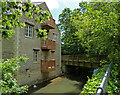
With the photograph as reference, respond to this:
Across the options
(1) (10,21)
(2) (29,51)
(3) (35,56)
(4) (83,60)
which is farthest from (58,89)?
(1) (10,21)

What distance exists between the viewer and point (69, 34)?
661 inches

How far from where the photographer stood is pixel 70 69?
1859 centimetres

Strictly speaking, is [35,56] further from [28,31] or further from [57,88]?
[57,88]

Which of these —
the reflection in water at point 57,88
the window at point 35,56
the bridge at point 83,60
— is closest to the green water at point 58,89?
the reflection in water at point 57,88

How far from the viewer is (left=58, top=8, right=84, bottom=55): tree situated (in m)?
16.4

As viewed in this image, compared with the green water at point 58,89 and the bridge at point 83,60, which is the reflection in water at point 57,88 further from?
the bridge at point 83,60

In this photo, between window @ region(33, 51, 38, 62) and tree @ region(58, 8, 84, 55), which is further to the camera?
tree @ region(58, 8, 84, 55)

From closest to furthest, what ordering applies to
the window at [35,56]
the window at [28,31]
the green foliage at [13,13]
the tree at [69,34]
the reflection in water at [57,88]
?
the green foliage at [13,13] → the reflection in water at [57,88] → the window at [28,31] → the window at [35,56] → the tree at [69,34]

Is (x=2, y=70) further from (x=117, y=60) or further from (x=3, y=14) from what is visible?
(x=117, y=60)

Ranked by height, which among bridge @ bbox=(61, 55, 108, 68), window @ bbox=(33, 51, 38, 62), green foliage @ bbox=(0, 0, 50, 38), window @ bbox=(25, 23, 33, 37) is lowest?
bridge @ bbox=(61, 55, 108, 68)

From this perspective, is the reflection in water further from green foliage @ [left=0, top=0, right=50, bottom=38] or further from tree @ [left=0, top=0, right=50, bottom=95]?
green foliage @ [left=0, top=0, right=50, bottom=38]

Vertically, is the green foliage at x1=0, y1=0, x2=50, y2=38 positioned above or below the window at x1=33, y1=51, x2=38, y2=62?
above

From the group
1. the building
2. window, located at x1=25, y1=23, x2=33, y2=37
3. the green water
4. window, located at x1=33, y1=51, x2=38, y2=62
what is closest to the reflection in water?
the green water

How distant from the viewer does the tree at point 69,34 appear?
1635 centimetres
